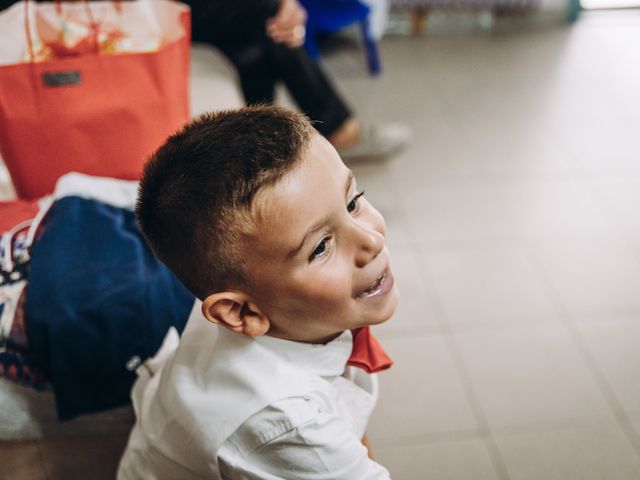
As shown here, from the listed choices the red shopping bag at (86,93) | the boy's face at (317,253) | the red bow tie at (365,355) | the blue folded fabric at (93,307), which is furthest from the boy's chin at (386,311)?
the red shopping bag at (86,93)

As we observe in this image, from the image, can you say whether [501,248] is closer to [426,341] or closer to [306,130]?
[426,341]

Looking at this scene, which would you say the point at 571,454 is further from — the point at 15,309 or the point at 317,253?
the point at 15,309

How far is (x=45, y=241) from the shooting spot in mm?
971

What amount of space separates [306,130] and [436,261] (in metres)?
1.15

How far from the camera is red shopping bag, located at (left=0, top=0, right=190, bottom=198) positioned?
1.09 metres

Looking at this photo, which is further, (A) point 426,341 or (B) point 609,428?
(A) point 426,341

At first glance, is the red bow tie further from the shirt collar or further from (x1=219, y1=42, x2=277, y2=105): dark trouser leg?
(x1=219, y1=42, x2=277, y2=105): dark trouser leg

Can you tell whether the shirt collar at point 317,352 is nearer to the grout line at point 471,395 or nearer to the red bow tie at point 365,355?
the red bow tie at point 365,355

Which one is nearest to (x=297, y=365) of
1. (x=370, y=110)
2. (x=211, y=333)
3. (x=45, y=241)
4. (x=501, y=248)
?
(x=211, y=333)

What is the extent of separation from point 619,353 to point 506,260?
400 millimetres

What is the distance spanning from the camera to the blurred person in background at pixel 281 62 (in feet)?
5.88

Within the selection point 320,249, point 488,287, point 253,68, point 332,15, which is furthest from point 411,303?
point 332,15

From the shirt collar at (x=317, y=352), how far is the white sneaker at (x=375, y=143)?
4.45 feet

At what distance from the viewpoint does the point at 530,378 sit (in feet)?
4.81
